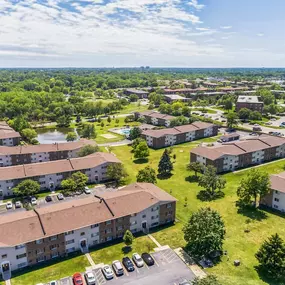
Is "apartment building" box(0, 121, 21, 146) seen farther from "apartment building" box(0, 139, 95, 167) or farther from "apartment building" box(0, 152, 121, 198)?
"apartment building" box(0, 152, 121, 198)

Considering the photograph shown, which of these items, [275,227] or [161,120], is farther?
[161,120]

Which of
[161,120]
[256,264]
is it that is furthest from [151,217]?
[161,120]

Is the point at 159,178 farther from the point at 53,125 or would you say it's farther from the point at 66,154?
the point at 53,125

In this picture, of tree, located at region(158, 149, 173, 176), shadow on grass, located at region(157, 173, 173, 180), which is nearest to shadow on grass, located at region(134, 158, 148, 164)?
tree, located at region(158, 149, 173, 176)

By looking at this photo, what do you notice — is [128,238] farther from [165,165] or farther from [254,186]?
[165,165]

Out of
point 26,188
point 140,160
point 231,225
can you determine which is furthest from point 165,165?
point 26,188
